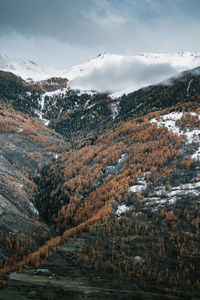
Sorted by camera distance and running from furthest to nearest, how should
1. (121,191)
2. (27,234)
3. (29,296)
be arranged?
→ (121,191) < (27,234) < (29,296)

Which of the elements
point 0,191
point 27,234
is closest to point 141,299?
point 27,234

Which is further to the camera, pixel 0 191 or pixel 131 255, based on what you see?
pixel 0 191

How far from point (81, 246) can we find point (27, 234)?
137 feet

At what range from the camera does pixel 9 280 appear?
94.8 m

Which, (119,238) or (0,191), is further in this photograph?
(0,191)

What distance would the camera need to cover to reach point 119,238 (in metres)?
143

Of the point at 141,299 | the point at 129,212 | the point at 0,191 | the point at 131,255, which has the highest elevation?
the point at 0,191

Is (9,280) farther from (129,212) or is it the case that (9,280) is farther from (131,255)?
(129,212)

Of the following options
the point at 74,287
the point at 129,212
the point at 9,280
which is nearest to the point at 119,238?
the point at 129,212

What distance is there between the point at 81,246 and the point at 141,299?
186ft

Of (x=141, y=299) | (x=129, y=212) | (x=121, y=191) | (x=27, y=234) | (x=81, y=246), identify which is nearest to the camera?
(x=141, y=299)

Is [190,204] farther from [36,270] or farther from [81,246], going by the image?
[36,270]

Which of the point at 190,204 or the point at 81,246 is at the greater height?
the point at 190,204

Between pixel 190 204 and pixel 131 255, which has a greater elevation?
pixel 190 204
